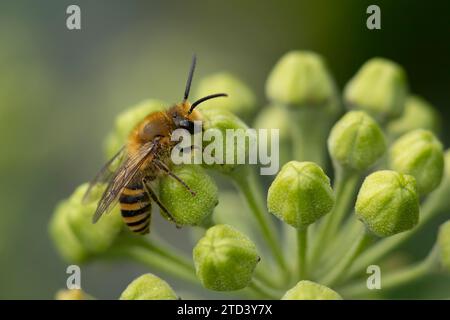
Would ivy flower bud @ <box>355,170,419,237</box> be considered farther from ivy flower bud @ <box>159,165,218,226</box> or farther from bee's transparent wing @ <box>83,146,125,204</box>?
bee's transparent wing @ <box>83,146,125,204</box>

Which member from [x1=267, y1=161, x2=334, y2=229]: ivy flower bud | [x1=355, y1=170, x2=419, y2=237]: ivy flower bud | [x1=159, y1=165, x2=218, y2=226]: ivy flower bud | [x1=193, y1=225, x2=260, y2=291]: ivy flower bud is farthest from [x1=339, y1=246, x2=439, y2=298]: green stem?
[x1=159, y1=165, x2=218, y2=226]: ivy flower bud

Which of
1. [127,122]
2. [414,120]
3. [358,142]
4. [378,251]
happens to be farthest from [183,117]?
[414,120]

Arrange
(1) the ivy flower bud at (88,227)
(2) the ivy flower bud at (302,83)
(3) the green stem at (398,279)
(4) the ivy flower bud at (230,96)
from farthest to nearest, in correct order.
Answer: (4) the ivy flower bud at (230,96)
(2) the ivy flower bud at (302,83)
(1) the ivy flower bud at (88,227)
(3) the green stem at (398,279)

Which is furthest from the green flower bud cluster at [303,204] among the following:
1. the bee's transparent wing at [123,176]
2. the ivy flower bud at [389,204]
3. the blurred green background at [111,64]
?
the blurred green background at [111,64]

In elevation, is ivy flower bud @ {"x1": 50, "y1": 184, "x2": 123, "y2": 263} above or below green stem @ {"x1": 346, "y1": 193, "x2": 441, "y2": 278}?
above

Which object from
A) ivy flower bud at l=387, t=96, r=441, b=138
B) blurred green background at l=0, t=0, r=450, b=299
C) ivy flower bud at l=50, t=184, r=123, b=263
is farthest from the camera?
blurred green background at l=0, t=0, r=450, b=299

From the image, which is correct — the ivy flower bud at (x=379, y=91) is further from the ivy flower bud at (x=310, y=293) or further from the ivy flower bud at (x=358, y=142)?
the ivy flower bud at (x=310, y=293)

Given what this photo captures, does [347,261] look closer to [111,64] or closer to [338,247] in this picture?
[338,247]
